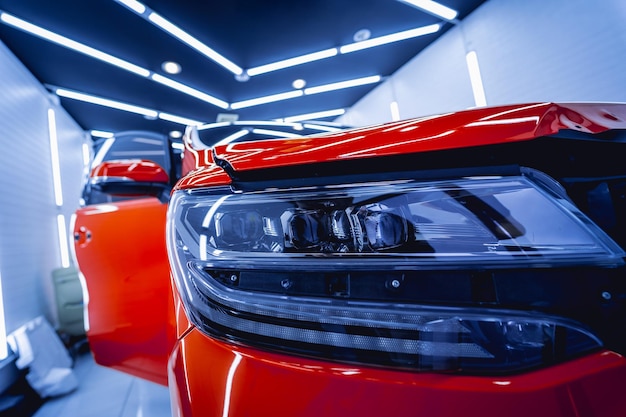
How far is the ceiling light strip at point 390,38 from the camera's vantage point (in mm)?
4574

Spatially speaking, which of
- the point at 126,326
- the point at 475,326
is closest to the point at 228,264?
the point at 475,326

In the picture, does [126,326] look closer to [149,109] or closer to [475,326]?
[475,326]

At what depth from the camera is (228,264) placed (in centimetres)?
56

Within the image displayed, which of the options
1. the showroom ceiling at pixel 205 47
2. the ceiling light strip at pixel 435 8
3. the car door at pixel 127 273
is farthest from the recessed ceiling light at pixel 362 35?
the car door at pixel 127 273

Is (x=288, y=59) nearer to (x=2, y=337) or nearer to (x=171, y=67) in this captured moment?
(x=171, y=67)

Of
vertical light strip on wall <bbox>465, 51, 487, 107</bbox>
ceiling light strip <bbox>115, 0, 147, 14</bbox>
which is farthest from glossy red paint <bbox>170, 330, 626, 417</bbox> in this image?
vertical light strip on wall <bbox>465, 51, 487, 107</bbox>

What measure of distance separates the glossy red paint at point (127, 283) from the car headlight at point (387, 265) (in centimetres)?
83

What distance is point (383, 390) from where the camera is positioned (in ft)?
1.33

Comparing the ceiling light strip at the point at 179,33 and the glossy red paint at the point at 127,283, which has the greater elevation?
the ceiling light strip at the point at 179,33

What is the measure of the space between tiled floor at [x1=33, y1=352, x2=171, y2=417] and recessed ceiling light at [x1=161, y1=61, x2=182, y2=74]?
4248 mm

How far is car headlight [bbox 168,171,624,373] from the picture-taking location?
42cm

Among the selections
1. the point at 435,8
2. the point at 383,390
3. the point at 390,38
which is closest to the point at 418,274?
the point at 383,390

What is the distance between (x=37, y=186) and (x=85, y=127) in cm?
319

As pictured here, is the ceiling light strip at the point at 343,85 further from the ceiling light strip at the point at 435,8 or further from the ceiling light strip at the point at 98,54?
the ceiling light strip at the point at 98,54
